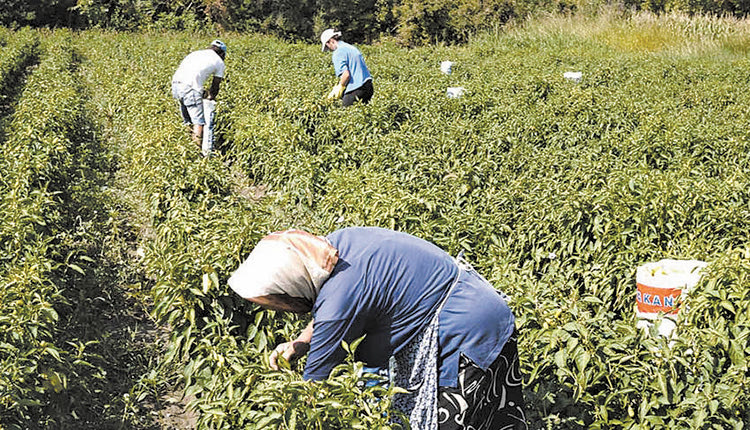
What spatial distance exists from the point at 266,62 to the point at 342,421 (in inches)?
543

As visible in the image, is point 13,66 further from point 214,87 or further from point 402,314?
point 402,314

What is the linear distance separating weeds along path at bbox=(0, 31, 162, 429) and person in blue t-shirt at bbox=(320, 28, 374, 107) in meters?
2.76

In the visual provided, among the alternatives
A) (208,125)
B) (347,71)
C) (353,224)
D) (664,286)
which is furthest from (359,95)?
(664,286)

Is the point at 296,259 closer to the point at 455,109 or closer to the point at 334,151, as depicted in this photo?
the point at 334,151

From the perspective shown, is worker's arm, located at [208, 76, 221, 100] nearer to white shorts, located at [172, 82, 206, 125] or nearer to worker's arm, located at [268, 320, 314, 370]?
white shorts, located at [172, 82, 206, 125]

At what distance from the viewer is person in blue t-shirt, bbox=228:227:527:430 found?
257 cm

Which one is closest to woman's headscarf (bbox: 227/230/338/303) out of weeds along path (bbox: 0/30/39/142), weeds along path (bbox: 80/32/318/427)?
Result: weeds along path (bbox: 80/32/318/427)

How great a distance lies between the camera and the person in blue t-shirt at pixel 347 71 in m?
8.90

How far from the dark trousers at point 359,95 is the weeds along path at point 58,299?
280 centimetres

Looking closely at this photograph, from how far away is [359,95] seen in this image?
919 cm

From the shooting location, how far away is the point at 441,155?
22.3 feet

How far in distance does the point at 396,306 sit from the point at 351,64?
6592 mm

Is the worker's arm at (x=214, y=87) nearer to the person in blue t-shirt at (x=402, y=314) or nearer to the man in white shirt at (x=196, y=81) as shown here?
the man in white shirt at (x=196, y=81)

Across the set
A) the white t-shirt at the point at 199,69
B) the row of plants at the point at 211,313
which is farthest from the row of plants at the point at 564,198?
the row of plants at the point at 211,313
